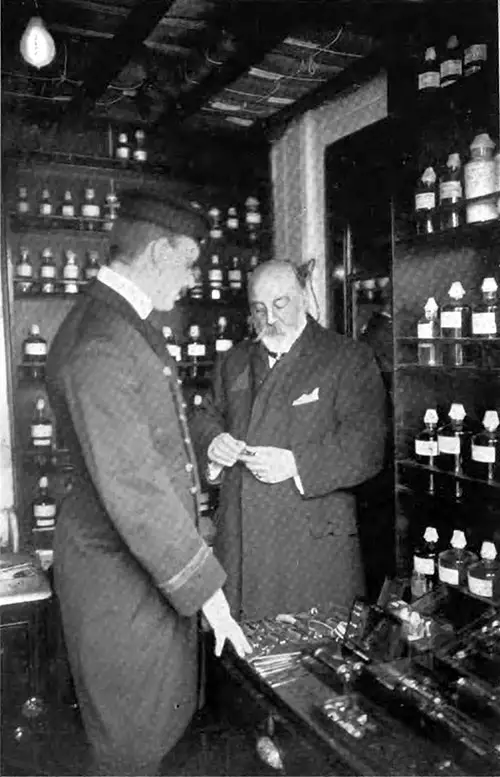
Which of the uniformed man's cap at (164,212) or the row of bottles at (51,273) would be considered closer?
the uniformed man's cap at (164,212)

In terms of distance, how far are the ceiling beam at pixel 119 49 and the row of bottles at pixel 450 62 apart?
0.82 metres

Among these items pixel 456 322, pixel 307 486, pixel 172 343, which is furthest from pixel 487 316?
pixel 172 343

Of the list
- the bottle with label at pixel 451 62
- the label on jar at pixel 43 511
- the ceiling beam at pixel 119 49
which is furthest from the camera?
the label on jar at pixel 43 511

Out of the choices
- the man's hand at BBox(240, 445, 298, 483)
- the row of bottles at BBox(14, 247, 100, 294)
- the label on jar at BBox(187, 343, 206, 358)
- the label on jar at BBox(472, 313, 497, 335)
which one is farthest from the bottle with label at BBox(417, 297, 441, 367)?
the row of bottles at BBox(14, 247, 100, 294)

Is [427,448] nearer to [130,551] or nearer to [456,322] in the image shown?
[456,322]

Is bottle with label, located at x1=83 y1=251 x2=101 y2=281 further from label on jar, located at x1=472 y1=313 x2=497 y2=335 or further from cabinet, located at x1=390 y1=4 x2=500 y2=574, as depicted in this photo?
label on jar, located at x1=472 y1=313 x2=497 y2=335

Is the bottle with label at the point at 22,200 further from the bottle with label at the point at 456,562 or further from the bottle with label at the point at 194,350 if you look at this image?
the bottle with label at the point at 456,562

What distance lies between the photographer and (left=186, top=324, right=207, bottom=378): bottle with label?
3.62m

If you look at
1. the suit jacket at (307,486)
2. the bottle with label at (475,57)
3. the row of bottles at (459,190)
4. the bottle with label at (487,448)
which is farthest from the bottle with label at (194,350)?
the bottle with label at (475,57)

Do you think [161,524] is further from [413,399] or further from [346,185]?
[346,185]

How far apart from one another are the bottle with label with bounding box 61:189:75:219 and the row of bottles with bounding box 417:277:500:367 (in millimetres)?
2006

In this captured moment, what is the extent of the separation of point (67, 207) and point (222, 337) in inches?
41.3

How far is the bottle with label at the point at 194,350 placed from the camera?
11.9ft

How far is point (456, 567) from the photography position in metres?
1.99
